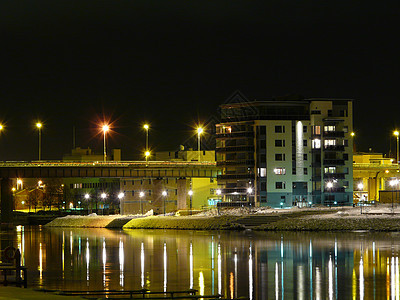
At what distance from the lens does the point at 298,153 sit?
14350 centimetres

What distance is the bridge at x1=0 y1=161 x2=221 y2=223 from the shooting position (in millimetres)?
148875

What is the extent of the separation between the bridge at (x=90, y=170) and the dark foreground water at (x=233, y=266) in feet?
221

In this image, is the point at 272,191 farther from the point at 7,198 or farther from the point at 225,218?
the point at 7,198

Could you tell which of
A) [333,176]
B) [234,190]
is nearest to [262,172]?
[234,190]

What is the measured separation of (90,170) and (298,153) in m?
37.7

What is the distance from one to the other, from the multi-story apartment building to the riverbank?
23.0m

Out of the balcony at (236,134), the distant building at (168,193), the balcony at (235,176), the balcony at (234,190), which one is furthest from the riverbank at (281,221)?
the distant building at (168,193)

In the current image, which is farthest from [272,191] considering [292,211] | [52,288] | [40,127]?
[52,288]

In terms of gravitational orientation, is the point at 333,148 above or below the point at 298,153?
above

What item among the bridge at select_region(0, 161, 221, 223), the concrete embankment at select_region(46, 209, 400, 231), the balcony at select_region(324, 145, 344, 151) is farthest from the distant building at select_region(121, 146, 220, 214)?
the concrete embankment at select_region(46, 209, 400, 231)

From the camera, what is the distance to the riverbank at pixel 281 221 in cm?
9362

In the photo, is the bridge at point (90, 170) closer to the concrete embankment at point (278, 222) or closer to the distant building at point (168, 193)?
the distant building at point (168, 193)

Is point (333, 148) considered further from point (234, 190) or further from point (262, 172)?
point (234, 190)

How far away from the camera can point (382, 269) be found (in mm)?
48875
